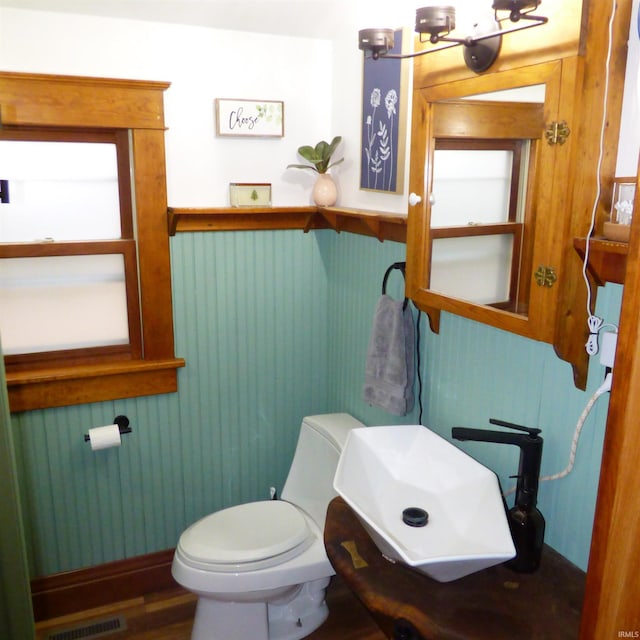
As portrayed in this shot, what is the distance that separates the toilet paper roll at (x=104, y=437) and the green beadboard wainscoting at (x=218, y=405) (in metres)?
0.08

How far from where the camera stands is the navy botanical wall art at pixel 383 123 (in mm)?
2059

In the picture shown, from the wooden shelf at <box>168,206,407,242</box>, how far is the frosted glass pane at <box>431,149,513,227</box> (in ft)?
1.43

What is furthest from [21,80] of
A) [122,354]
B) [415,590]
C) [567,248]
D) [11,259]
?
[415,590]

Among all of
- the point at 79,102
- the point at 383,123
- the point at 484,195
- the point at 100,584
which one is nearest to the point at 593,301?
the point at 484,195

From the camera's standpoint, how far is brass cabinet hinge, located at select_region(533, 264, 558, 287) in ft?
4.32

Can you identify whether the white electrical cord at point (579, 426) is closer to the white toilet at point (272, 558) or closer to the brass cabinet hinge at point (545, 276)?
the brass cabinet hinge at point (545, 276)

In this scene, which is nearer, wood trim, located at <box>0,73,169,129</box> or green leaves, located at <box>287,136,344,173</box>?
wood trim, located at <box>0,73,169,129</box>

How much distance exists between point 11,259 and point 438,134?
1.63 meters

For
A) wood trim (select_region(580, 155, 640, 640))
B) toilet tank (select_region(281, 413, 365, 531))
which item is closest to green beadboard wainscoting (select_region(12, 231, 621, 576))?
toilet tank (select_region(281, 413, 365, 531))

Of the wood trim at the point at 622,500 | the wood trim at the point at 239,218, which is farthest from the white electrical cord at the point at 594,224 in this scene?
the wood trim at the point at 239,218

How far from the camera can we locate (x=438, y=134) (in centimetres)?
167

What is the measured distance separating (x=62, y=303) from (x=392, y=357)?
1.33 meters

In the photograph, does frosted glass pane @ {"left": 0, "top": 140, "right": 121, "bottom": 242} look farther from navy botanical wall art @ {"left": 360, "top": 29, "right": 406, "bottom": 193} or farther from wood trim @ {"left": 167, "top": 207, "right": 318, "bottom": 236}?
navy botanical wall art @ {"left": 360, "top": 29, "right": 406, "bottom": 193}

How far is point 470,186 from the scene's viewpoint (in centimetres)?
161
